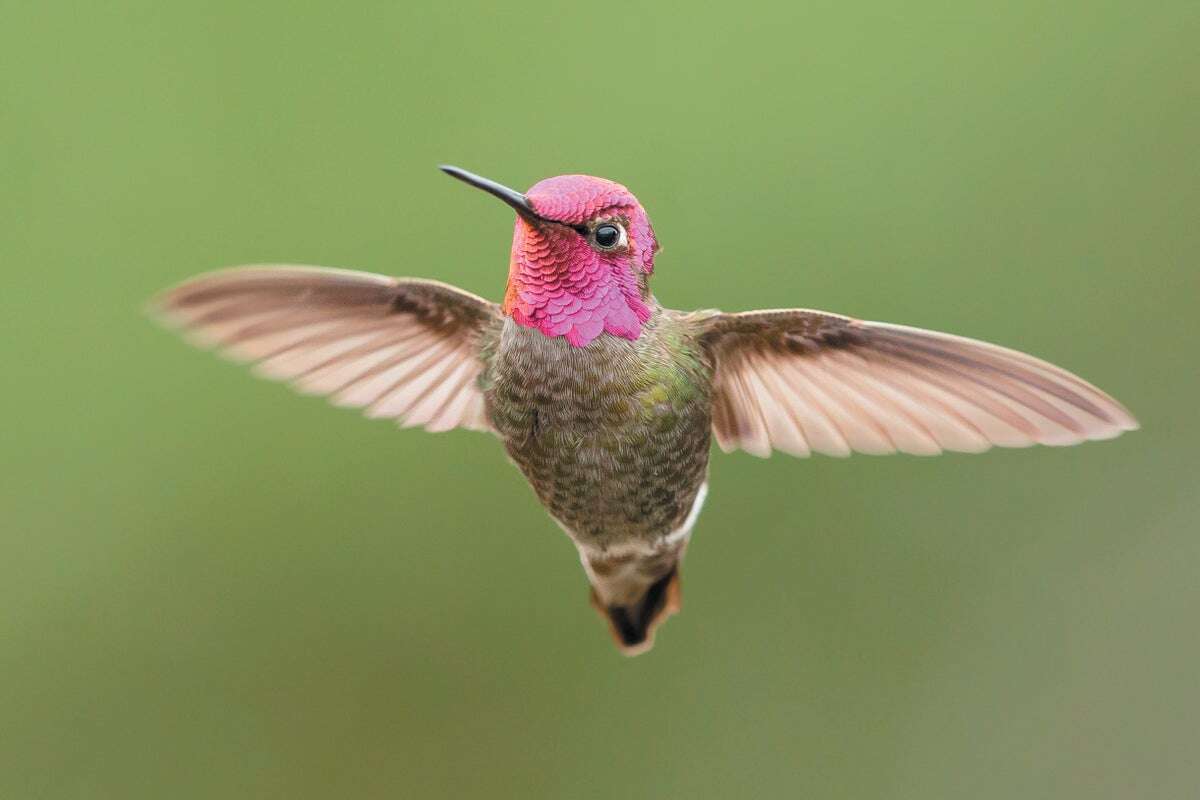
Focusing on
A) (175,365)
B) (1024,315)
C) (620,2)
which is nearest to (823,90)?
(620,2)

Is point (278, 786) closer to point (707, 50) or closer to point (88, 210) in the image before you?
point (88, 210)

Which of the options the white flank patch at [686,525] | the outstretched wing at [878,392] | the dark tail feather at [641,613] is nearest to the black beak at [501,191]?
the outstretched wing at [878,392]

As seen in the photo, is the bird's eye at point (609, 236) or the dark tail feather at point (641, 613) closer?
the bird's eye at point (609, 236)

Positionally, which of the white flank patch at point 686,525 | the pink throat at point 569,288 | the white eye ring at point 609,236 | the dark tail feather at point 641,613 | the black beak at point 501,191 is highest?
the black beak at point 501,191

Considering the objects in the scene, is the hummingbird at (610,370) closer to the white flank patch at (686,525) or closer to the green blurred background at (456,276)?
the white flank patch at (686,525)

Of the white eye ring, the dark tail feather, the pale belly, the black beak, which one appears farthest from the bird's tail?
the black beak

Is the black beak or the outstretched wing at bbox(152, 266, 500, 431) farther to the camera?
the outstretched wing at bbox(152, 266, 500, 431)

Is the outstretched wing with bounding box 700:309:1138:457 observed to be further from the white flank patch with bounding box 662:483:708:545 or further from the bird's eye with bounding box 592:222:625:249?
the bird's eye with bounding box 592:222:625:249
